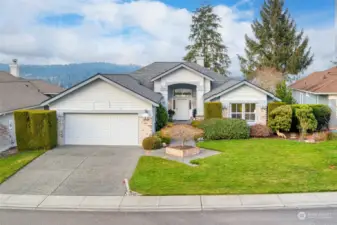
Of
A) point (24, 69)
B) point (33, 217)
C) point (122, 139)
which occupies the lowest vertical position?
point (33, 217)

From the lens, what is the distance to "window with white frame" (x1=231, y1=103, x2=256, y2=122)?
2588 centimetres

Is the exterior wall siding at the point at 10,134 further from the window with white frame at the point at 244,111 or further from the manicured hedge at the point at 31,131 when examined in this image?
the window with white frame at the point at 244,111

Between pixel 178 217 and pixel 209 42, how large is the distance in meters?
44.7

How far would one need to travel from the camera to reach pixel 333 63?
160 ft

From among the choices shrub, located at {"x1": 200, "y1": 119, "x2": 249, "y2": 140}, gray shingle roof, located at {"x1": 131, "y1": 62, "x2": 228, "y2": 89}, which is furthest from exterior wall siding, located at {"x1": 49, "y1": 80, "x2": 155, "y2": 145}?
gray shingle roof, located at {"x1": 131, "y1": 62, "x2": 228, "y2": 89}

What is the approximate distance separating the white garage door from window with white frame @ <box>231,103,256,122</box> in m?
8.48

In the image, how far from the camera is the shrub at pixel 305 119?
2294cm

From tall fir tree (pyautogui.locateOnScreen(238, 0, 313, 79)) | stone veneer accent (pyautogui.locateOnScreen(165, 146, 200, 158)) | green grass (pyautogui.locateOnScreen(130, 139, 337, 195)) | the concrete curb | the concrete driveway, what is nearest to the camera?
the concrete curb

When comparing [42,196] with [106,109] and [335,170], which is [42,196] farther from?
[335,170]

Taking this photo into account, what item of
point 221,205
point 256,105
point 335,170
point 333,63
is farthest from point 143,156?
point 333,63

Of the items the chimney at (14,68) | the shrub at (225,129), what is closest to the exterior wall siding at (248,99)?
the shrub at (225,129)

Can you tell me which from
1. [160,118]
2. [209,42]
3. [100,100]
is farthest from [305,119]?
[209,42]

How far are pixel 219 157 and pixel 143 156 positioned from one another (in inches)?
156

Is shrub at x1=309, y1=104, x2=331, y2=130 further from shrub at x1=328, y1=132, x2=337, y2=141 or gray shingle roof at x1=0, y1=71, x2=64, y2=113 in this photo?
gray shingle roof at x1=0, y1=71, x2=64, y2=113
